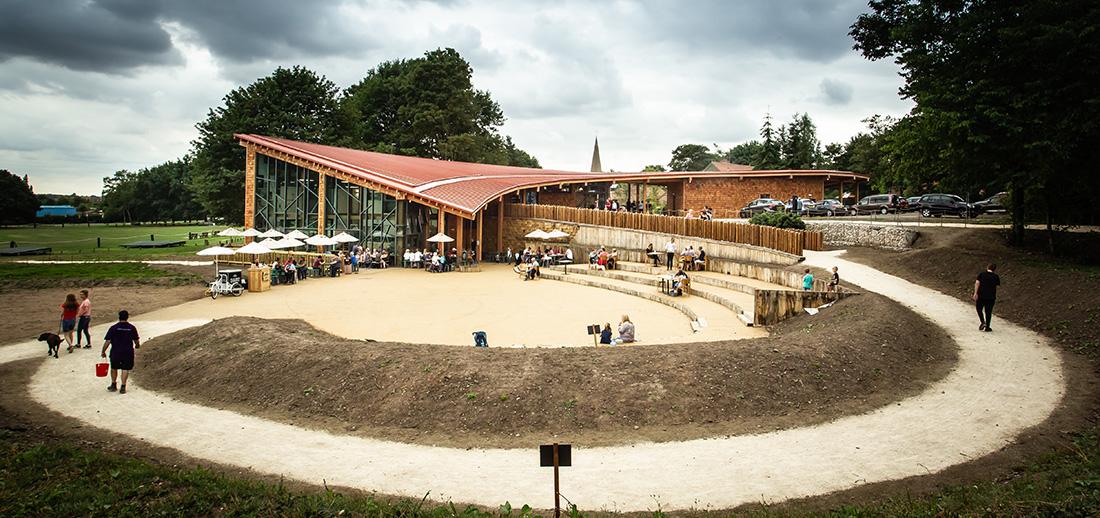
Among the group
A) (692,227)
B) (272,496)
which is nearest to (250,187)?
(692,227)

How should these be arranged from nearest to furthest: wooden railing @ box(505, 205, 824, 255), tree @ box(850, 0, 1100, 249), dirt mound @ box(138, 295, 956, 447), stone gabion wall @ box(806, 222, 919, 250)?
dirt mound @ box(138, 295, 956, 447), tree @ box(850, 0, 1100, 249), wooden railing @ box(505, 205, 824, 255), stone gabion wall @ box(806, 222, 919, 250)

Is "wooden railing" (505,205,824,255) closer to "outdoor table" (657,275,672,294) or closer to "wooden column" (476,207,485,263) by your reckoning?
"wooden column" (476,207,485,263)

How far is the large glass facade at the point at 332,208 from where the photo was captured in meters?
30.7

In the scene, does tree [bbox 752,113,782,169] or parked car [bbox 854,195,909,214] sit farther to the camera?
tree [bbox 752,113,782,169]

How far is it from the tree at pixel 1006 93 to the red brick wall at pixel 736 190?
19.0 meters

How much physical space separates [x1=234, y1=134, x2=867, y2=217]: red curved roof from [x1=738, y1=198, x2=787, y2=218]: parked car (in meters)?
2.02

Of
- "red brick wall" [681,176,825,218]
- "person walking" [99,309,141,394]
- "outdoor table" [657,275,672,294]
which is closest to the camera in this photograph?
"person walking" [99,309,141,394]

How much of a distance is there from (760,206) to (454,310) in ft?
81.8

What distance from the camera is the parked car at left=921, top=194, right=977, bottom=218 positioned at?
105 feet

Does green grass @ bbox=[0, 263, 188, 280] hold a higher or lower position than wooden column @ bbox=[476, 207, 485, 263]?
lower

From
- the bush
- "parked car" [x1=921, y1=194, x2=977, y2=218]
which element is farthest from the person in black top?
"parked car" [x1=921, y1=194, x2=977, y2=218]

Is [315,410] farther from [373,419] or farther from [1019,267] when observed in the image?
[1019,267]

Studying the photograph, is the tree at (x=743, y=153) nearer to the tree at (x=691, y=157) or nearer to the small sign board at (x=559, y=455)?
the tree at (x=691, y=157)

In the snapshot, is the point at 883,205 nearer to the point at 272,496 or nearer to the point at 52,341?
the point at 272,496
